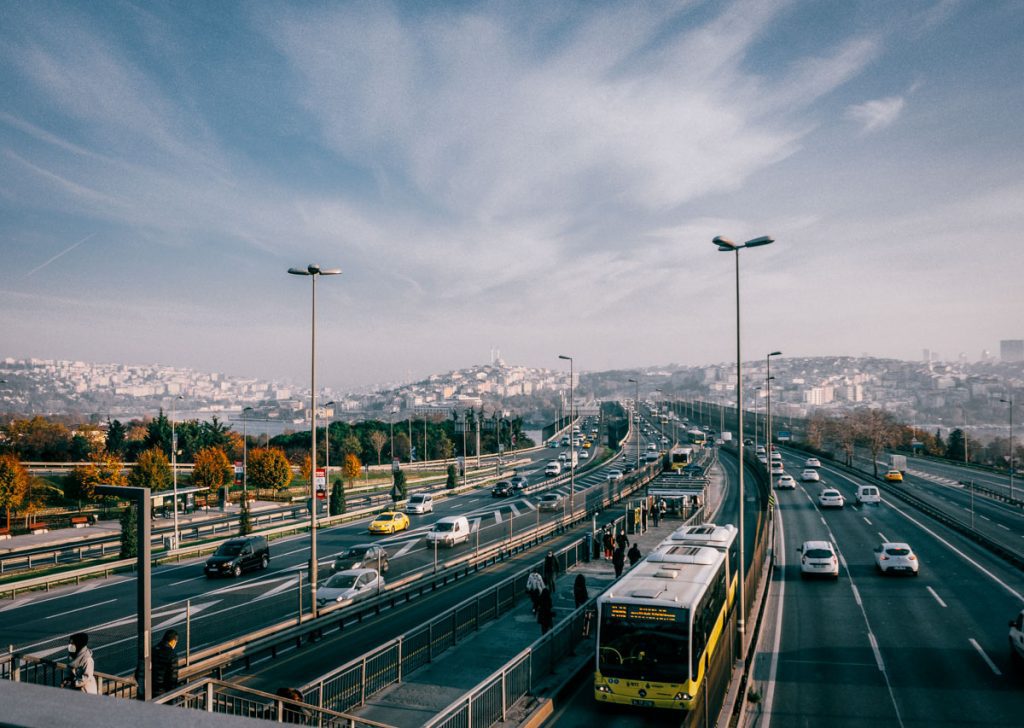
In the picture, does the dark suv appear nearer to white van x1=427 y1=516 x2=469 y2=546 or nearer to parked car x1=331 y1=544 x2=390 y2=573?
parked car x1=331 y1=544 x2=390 y2=573

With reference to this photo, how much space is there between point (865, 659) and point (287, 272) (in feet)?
62.1

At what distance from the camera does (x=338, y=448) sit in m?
85.8

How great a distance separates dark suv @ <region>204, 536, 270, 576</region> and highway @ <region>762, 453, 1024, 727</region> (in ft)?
67.2

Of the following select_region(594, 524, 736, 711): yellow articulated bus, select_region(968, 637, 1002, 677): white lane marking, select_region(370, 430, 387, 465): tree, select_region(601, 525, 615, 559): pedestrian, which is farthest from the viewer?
select_region(370, 430, 387, 465): tree

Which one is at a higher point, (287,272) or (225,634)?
(287,272)

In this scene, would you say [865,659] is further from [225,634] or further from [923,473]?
[923,473]

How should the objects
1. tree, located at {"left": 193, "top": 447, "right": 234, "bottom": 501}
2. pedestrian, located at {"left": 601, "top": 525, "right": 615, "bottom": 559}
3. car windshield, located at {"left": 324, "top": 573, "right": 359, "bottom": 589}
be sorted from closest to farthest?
car windshield, located at {"left": 324, "top": 573, "right": 359, "bottom": 589}, pedestrian, located at {"left": 601, "top": 525, "right": 615, "bottom": 559}, tree, located at {"left": 193, "top": 447, "right": 234, "bottom": 501}

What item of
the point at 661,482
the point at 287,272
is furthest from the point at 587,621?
the point at 661,482

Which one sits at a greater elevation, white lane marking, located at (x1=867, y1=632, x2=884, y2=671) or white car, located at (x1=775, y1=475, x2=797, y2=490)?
white lane marking, located at (x1=867, y1=632, x2=884, y2=671)

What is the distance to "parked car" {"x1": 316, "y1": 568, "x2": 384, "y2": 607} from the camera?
848 inches

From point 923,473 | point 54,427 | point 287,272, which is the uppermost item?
point 287,272

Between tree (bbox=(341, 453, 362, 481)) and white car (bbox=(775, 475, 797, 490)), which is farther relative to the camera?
tree (bbox=(341, 453, 362, 481))

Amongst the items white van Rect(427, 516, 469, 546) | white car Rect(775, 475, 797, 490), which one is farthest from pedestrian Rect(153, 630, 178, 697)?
white car Rect(775, 475, 797, 490)

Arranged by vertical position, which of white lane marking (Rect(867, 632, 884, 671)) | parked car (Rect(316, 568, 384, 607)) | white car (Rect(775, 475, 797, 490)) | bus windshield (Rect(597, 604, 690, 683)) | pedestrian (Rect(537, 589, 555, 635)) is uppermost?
bus windshield (Rect(597, 604, 690, 683))
